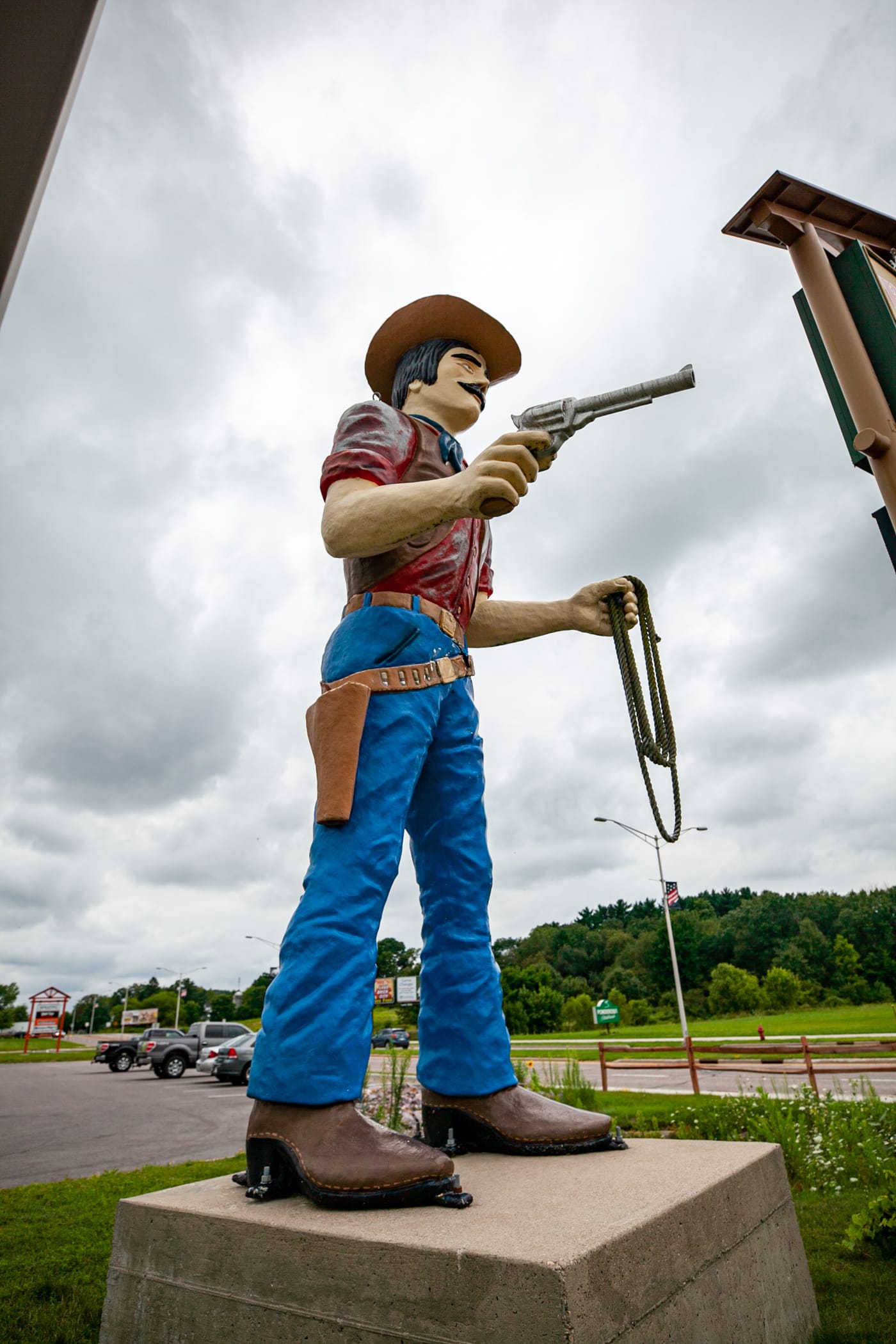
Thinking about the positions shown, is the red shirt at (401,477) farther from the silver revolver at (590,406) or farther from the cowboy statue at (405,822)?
the silver revolver at (590,406)

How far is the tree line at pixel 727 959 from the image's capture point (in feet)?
143

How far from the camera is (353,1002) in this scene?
1.95 m

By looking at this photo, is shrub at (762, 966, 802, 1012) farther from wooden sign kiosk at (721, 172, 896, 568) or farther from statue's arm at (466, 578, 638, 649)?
statue's arm at (466, 578, 638, 649)

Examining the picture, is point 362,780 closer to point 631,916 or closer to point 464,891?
point 464,891

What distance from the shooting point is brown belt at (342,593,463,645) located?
96.5 inches

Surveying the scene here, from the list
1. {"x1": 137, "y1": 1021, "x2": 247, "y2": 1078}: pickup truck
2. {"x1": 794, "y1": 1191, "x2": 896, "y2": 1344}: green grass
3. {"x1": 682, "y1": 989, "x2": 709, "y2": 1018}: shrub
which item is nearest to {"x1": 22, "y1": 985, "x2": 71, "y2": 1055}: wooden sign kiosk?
{"x1": 137, "y1": 1021, "x2": 247, "y2": 1078}: pickup truck

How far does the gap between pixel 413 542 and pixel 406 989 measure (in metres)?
45.3

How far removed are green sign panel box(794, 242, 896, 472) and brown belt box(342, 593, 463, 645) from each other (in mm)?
1693

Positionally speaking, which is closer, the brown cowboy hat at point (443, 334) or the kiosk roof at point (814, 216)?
the brown cowboy hat at point (443, 334)

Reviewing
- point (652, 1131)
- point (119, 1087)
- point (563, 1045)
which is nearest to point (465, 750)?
point (652, 1131)

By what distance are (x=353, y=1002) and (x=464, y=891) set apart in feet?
2.00

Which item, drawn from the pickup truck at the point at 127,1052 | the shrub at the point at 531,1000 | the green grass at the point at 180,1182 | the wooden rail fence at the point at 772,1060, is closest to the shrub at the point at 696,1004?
the shrub at the point at 531,1000

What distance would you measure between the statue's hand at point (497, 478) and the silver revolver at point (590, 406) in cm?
28

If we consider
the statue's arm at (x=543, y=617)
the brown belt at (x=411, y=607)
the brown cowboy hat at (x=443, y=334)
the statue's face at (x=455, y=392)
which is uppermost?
the brown cowboy hat at (x=443, y=334)
